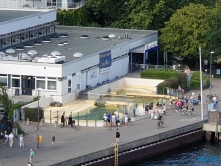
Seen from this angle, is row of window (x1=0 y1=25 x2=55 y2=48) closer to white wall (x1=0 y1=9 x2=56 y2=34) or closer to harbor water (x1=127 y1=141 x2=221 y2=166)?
white wall (x1=0 y1=9 x2=56 y2=34)

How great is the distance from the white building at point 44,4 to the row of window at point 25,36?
12255 mm

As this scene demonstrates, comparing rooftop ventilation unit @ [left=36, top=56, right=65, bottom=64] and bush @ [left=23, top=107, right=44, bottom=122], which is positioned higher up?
rooftop ventilation unit @ [left=36, top=56, right=65, bottom=64]

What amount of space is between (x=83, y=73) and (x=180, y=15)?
22718 millimetres

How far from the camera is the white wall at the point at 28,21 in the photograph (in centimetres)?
11356

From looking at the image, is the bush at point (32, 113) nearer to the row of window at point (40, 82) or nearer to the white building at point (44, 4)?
the row of window at point (40, 82)

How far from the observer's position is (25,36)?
390ft

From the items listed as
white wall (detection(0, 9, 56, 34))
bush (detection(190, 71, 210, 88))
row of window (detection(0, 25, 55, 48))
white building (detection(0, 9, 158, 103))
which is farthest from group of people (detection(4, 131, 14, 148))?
bush (detection(190, 71, 210, 88))

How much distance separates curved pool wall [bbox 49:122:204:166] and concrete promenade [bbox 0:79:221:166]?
0.57 meters

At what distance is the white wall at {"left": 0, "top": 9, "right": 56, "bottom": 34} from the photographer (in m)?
114

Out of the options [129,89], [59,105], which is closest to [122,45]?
[129,89]

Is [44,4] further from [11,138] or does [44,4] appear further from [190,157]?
[11,138]

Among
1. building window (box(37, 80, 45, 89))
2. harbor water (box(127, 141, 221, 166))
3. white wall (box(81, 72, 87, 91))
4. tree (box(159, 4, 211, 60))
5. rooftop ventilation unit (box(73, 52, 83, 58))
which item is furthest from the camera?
tree (box(159, 4, 211, 60))

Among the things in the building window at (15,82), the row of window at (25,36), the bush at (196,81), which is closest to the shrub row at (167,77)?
the bush at (196,81)

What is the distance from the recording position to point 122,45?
119 meters
